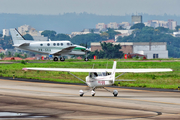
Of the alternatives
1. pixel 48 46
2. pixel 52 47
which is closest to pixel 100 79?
pixel 52 47

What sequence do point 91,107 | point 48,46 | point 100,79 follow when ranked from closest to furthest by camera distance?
point 91,107, point 100,79, point 48,46

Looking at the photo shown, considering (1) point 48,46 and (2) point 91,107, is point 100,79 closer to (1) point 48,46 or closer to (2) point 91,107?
(2) point 91,107

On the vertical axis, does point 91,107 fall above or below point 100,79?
below

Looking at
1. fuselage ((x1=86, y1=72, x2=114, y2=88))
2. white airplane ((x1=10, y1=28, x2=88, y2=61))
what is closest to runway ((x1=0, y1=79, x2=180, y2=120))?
fuselage ((x1=86, y1=72, x2=114, y2=88))

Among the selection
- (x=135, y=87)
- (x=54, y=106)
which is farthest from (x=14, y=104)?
(x=135, y=87)

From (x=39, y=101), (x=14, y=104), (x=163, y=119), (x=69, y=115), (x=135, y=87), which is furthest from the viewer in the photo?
(x=135, y=87)

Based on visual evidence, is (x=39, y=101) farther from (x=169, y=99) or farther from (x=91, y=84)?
(x=169, y=99)

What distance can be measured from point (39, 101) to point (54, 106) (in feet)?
9.07

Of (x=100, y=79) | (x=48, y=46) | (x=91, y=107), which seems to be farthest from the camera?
(x=48, y=46)

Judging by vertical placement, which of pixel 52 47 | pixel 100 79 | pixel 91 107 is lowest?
pixel 91 107

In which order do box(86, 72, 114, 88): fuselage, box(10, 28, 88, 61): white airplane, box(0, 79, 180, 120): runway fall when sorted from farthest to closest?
1. box(10, 28, 88, 61): white airplane
2. box(86, 72, 114, 88): fuselage
3. box(0, 79, 180, 120): runway

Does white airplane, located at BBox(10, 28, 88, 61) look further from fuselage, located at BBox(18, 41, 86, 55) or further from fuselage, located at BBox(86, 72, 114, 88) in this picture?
fuselage, located at BBox(86, 72, 114, 88)

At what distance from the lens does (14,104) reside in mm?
24594

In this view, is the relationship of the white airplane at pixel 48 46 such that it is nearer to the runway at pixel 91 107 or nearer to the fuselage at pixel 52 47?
the fuselage at pixel 52 47
